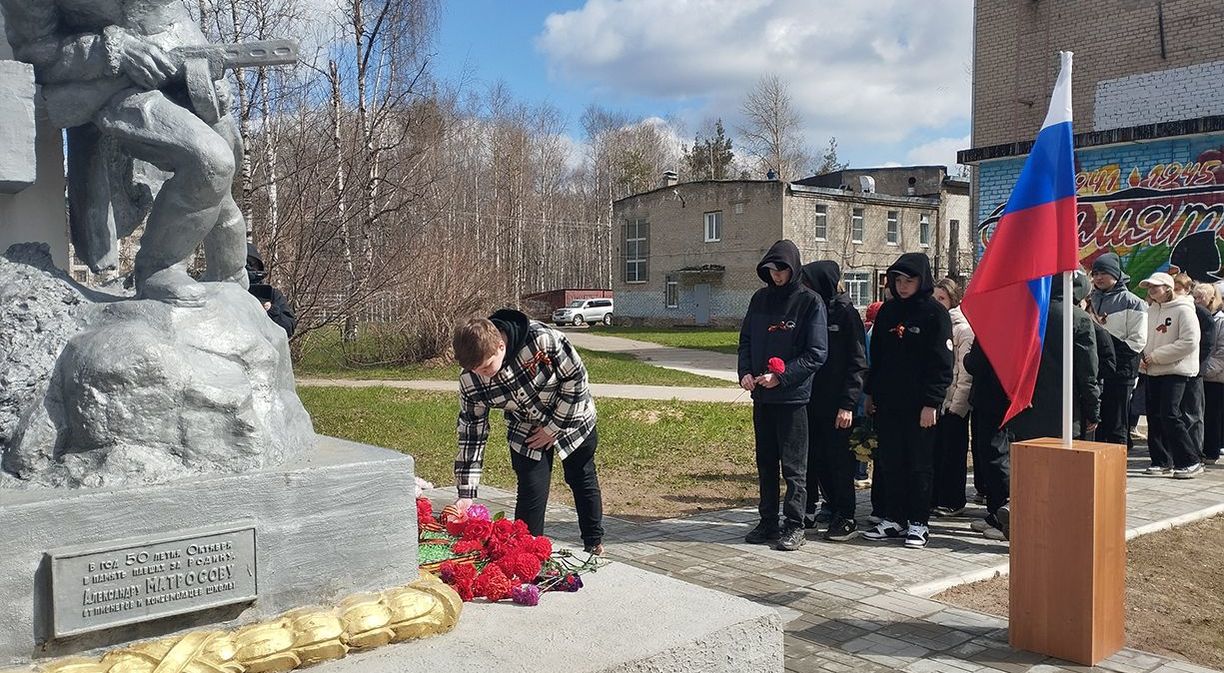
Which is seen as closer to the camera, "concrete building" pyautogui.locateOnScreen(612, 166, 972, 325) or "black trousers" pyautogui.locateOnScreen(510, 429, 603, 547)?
"black trousers" pyautogui.locateOnScreen(510, 429, 603, 547)

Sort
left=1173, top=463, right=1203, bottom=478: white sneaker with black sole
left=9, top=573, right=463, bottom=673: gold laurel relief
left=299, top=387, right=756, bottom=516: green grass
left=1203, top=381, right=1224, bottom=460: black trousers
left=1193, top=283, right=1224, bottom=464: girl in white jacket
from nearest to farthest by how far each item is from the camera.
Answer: left=9, top=573, right=463, bottom=673: gold laurel relief < left=299, top=387, right=756, bottom=516: green grass < left=1173, top=463, right=1203, bottom=478: white sneaker with black sole < left=1193, top=283, right=1224, bottom=464: girl in white jacket < left=1203, top=381, right=1224, bottom=460: black trousers

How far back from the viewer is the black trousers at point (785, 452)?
613 cm

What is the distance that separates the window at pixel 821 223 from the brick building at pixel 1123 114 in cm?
1417

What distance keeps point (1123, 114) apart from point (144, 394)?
67.4 ft

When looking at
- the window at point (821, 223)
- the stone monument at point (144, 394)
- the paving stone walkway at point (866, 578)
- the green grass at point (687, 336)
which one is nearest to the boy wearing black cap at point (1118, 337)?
the paving stone walkway at point (866, 578)

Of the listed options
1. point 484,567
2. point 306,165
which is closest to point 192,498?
point 484,567

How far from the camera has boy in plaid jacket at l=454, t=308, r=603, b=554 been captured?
4.58 meters

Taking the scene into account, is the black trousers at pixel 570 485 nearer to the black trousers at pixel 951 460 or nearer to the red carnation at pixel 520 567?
the red carnation at pixel 520 567

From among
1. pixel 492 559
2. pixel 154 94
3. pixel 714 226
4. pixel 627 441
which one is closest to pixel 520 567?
pixel 492 559

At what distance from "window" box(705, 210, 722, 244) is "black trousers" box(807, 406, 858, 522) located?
3197cm

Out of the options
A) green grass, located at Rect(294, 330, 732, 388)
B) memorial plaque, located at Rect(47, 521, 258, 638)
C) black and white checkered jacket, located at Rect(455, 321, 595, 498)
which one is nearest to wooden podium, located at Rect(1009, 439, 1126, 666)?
black and white checkered jacket, located at Rect(455, 321, 595, 498)

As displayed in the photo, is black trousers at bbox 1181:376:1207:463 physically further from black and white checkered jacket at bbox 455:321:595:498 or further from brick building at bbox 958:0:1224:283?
brick building at bbox 958:0:1224:283

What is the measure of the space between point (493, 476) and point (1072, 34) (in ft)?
58.0

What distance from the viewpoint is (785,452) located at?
6148 millimetres
